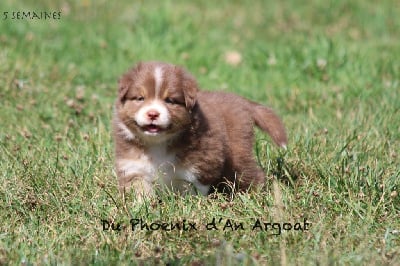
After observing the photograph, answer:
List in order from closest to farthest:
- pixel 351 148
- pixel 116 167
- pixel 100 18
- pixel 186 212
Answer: pixel 186 212, pixel 116 167, pixel 351 148, pixel 100 18

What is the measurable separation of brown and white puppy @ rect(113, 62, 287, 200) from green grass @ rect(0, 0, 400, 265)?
0.22 meters

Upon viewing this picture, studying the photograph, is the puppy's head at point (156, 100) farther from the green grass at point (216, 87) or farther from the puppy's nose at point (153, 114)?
the green grass at point (216, 87)

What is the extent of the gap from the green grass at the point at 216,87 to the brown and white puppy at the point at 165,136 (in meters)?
0.22

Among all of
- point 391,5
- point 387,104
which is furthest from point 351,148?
point 391,5

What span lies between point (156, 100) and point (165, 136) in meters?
0.24

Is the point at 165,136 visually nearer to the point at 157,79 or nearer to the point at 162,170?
the point at 162,170

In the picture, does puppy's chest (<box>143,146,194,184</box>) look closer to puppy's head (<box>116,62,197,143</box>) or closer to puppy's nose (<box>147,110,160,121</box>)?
puppy's head (<box>116,62,197,143</box>)

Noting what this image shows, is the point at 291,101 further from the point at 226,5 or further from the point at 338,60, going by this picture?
the point at 226,5

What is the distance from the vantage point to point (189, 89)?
4988 millimetres

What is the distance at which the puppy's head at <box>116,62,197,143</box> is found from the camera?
4848mm

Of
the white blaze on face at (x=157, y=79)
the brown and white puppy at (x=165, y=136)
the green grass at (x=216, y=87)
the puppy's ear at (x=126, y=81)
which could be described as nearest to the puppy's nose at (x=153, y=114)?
the brown and white puppy at (x=165, y=136)

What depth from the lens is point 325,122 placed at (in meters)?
6.67

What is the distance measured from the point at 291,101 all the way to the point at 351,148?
193 cm

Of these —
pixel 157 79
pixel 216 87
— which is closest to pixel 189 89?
pixel 157 79
